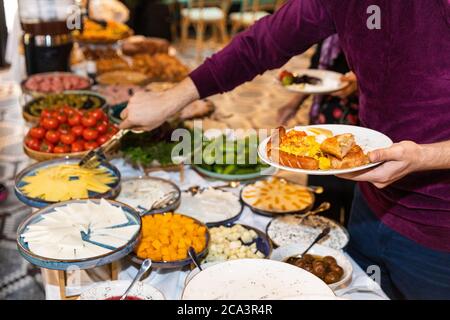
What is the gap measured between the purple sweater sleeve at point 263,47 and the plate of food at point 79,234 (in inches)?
20.2

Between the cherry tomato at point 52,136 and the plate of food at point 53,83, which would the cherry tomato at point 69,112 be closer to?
the cherry tomato at point 52,136

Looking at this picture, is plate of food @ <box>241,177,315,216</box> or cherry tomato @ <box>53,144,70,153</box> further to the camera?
cherry tomato @ <box>53,144,70,153</box>

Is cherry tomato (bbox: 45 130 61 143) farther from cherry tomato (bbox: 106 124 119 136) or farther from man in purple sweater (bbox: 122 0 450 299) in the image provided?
man in purple sweater (bbox: 122 0 450 299)

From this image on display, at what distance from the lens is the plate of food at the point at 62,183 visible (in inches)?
67.9

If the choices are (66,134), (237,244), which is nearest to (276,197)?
(237,244)

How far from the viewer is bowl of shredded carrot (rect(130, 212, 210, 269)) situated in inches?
57.4

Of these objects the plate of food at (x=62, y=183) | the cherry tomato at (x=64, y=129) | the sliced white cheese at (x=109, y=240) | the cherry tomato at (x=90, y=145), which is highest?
the cherry tomato at (x=64, y=129)

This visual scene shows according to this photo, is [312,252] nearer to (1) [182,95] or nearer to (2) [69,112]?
(1) [182,95]

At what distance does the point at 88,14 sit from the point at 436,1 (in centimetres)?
361

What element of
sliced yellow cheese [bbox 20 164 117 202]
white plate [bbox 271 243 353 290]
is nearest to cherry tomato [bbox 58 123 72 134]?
sliced yellow cheese [bbox 20 164 117 202]

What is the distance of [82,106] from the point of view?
8.53ft

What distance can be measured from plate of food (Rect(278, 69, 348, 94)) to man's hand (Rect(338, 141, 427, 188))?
121cm

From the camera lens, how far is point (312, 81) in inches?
98.3

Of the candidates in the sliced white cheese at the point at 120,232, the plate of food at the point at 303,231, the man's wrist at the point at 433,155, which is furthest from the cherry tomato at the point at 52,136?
the man's wrist at the point at 433,155
